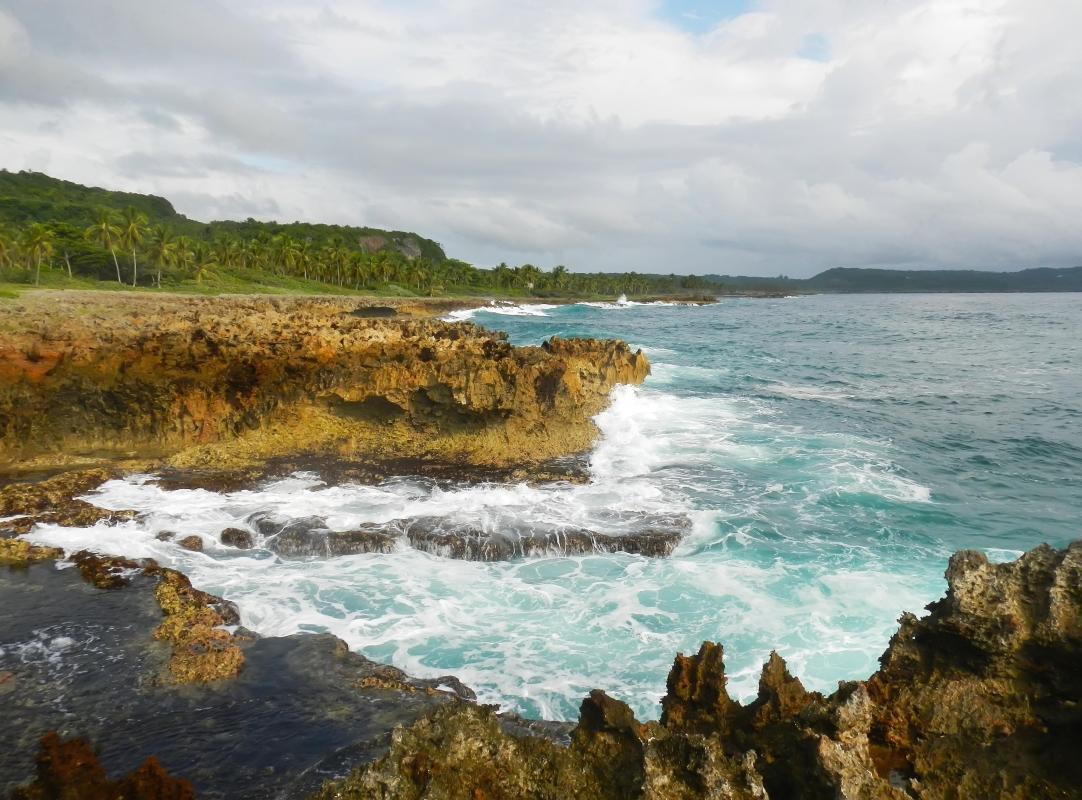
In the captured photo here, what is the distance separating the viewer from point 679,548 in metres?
15.8

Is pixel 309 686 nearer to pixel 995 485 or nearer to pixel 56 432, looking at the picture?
pixel 56 432

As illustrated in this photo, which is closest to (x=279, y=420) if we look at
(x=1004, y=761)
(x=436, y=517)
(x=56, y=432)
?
(x=56, y=432)

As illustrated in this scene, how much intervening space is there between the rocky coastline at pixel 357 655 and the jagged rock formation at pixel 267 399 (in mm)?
79

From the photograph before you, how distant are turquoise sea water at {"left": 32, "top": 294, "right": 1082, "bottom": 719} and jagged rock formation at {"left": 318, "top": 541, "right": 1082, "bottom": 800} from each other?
4.09 metres

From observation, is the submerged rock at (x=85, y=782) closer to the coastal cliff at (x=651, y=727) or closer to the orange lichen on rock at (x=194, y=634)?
the coastal cliff at (x=651, y=727)

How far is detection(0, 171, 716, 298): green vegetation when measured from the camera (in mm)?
71625

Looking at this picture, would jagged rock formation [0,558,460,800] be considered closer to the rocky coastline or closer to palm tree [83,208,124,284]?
the rocky coastline

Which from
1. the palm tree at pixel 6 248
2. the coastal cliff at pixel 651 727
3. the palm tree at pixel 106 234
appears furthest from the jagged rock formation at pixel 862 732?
the palm tree at pixel 106 234

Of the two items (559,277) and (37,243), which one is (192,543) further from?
(559,277)

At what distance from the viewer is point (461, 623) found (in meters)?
12.5

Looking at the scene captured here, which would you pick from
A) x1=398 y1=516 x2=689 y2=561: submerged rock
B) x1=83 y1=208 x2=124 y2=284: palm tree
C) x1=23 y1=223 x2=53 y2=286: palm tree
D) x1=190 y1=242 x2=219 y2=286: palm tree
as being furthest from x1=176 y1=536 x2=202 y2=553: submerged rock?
x1=190 y1=242 x2=219 y2=286: palm tree

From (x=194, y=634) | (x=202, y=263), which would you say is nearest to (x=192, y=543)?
(x=194, y=634)

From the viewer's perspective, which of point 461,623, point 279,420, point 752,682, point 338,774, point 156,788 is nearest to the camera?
point 156,788

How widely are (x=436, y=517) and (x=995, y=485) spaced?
61.4 ft
